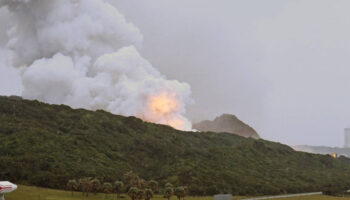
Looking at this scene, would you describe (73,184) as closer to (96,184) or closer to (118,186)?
(96,184)

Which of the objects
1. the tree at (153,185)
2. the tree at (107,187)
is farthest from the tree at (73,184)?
the tree at (153,185)

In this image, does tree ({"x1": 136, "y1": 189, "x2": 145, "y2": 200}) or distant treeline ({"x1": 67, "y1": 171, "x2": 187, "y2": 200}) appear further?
distant treeline ({"x1": 67, "y1": 171, "x2": 187, "y2": 200})

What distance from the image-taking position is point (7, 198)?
68000 mm

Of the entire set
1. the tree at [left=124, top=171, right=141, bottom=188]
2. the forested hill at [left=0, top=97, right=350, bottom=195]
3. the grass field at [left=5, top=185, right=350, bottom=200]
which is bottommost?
the grass field at [left=5, top=185, right=350, bottom=200]

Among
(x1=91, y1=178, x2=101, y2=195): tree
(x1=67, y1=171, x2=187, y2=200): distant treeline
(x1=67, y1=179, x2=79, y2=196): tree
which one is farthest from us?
(x1=91, y1=178, x2=101, y2=195): tree

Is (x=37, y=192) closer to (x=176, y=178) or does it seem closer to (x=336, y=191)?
(x=176, y=178)

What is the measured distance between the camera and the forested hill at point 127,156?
90.0 m

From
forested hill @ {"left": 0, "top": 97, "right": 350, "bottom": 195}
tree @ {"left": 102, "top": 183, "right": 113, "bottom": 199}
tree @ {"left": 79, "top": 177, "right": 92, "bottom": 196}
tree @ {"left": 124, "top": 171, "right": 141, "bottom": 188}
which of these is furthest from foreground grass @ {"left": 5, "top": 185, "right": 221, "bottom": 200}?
forested hill @ {"left": 0, "top": 97, "right": 350, "bottom": 195}

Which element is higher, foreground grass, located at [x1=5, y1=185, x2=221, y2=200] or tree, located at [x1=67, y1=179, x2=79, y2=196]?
tree, located at [x1=67, y1=179, x2=79, y2=196]

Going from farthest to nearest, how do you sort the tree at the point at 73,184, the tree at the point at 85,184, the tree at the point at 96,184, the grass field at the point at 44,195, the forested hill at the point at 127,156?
1. the forested hill at the point at 127,156
2. the tree at the point at 96,184
3. the tree at the point at 73,184
4. the tree at the point at 85,184
5. the grass field at the point at 44,195

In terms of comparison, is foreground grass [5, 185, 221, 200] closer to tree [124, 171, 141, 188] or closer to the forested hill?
tree [124, 171, 141, 188]

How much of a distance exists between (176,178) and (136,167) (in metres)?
12.7

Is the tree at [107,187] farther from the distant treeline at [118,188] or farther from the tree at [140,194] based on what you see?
the tree at [140,194]

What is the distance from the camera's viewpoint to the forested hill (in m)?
90.0
